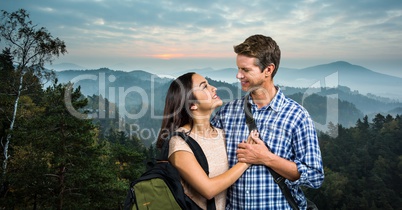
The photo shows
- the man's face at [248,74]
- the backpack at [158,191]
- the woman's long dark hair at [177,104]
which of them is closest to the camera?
the backpack at [158,191]

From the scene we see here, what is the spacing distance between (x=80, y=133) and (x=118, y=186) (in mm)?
3148

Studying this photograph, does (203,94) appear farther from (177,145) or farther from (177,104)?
(177,145)

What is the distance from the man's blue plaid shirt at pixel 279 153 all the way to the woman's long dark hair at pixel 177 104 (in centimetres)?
55

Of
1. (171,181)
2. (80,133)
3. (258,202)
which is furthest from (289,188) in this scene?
(80,133)

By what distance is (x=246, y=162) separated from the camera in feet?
8.39

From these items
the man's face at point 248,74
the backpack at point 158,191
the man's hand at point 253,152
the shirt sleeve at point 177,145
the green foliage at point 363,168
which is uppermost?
the man's face at point 248,74

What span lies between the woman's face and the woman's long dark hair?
4 centimetres

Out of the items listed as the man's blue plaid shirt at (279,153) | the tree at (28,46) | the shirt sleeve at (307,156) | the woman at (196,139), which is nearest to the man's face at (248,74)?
the man's blue plaid shirt at (279,153)

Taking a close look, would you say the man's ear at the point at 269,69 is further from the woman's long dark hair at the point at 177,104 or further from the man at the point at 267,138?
the woman's long dark hair at the point at 177,104

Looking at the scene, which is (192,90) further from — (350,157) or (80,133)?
(350,157)

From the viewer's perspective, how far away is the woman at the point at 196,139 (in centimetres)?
225

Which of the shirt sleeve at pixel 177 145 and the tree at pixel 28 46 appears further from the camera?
the tree at pixel 28 46

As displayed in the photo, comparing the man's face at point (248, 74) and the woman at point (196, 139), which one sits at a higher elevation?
the man's face at point (248, 74)

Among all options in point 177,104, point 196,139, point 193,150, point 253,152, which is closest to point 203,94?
point 177,104
